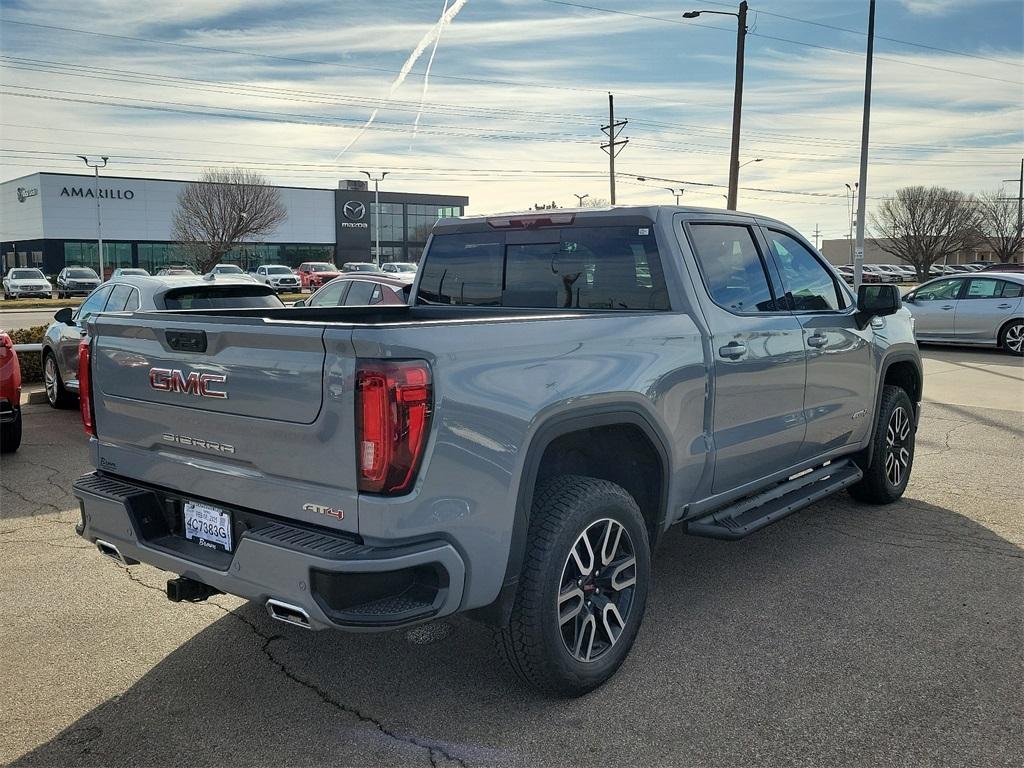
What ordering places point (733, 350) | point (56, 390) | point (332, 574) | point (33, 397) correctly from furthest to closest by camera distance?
1. point (33, 397)
2. point (56, 390)
3. point (733, 350)
4. point (332, 574)

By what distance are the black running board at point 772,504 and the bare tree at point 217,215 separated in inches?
2228

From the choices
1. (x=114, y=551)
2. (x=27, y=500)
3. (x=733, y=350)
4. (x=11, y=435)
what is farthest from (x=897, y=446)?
(x=11, y=435)

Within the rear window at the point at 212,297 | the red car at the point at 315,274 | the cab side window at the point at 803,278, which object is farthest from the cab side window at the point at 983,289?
the red car at the point at 315,274

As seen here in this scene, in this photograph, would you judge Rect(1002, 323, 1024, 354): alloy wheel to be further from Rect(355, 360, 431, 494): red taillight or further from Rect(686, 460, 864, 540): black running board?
Rect(355, 360, 431, 494): red taillight

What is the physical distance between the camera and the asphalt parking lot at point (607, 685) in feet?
10.3

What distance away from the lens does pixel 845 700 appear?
3451 millimetres

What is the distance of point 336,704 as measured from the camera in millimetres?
3465

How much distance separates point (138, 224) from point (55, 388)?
68.4 metres

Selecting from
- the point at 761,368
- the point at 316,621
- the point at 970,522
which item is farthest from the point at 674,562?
the point at 316,621

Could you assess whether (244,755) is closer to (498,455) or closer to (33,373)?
(498,455)

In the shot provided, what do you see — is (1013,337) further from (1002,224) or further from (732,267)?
(1002,224)

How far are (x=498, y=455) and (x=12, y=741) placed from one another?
78.9 inches

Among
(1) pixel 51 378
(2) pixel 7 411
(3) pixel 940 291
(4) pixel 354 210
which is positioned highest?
(4) pixel 354 210

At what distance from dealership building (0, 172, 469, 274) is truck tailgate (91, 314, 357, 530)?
221 ft
